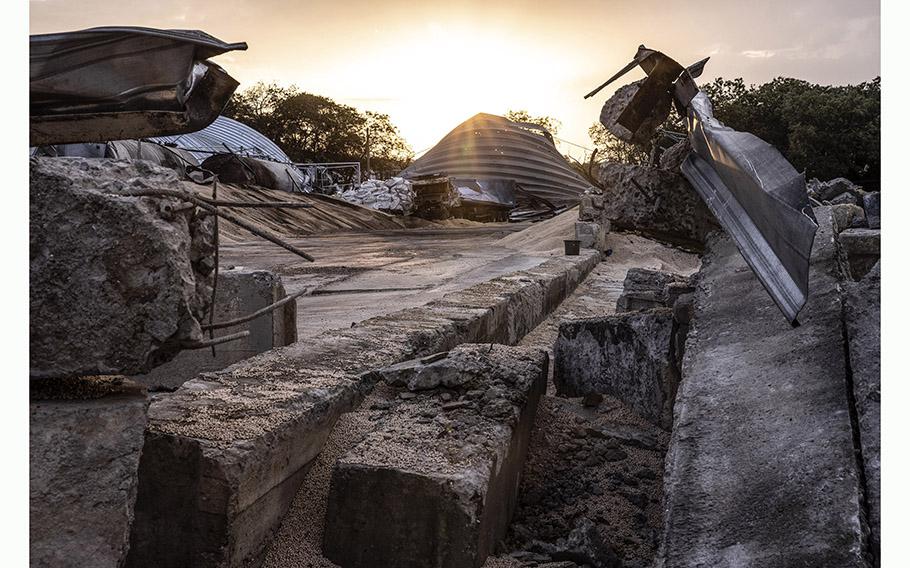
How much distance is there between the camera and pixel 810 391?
8.16 feet

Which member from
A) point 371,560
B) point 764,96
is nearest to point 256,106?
point 764,96

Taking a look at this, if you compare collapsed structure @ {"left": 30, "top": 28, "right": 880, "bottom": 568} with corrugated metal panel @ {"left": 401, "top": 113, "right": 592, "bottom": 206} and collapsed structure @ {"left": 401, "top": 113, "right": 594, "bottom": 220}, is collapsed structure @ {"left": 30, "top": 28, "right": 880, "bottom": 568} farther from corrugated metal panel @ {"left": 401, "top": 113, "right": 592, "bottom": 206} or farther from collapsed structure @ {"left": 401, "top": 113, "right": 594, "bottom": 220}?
corrugated metal panel @ {"left": 401, "top": 113, "right": 592, "bottom": 206}

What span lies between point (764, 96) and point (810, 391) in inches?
867

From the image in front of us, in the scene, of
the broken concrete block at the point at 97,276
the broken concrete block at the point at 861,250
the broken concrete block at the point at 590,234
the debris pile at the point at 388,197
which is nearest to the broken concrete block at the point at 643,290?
the broken concrete block at the point at 861,250

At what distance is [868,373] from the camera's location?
2416mm

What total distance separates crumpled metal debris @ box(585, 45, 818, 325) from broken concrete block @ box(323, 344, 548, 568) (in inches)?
42.9

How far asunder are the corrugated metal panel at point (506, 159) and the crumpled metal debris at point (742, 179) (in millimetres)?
25773

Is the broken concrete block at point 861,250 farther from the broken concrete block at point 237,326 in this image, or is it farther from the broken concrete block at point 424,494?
the broken concrete block at point 237,326

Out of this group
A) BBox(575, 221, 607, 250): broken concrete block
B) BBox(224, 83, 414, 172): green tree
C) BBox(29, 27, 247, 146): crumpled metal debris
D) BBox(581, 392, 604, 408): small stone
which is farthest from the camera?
BBox(224, 83, 414, 172): green tree

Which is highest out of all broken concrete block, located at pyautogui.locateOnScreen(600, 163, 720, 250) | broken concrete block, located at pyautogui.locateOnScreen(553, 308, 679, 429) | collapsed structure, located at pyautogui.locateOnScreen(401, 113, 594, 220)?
collapsed structure, located at pyautogui.locateOnScreen(401, 113, 594, 220)

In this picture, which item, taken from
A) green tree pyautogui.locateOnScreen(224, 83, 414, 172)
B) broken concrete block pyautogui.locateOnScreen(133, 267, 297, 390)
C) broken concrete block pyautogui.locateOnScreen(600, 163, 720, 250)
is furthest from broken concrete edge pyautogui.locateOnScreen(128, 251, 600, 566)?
green tree pyautogui.locateOnScreen(224, 83, 414, 172)

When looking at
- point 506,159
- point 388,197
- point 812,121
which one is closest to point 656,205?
point 812,121

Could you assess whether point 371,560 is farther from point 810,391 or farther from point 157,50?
point 157,50

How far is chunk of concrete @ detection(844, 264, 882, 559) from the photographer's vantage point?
78.7 inches
